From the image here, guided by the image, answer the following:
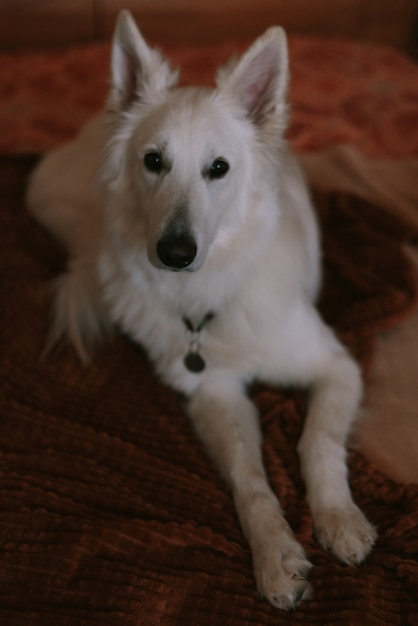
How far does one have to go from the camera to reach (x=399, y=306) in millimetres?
2057

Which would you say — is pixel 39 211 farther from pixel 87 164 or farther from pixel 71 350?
pixel 71 350

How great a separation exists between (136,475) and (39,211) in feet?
4.58

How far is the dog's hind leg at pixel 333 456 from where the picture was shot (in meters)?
1.38

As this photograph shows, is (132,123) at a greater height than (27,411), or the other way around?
(132,123)

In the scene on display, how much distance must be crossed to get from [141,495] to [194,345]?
52 centimetres

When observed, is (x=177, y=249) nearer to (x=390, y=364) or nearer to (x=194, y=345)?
(x=194, y=345)

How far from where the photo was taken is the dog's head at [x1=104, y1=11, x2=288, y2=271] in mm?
1552

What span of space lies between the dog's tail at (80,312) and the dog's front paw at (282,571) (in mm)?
933

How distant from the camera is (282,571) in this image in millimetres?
1283

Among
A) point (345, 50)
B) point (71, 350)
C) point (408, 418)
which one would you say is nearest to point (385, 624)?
point (408, 418)

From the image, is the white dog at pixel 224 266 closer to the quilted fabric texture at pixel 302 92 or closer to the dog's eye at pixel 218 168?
the dog's eye at pixel 218 168

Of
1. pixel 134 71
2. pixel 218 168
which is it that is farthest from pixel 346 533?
pixel 134 71

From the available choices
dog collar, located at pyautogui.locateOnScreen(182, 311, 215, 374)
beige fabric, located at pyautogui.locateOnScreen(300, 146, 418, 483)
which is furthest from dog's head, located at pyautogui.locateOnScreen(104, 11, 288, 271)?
beige fabric, located at pyautogui.locateOnScreen(300, 146, 418, 483)

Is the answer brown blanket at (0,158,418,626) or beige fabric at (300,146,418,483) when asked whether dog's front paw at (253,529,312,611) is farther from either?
beige fabric at (300,146,418,483)
